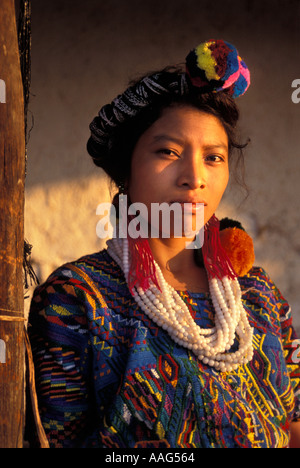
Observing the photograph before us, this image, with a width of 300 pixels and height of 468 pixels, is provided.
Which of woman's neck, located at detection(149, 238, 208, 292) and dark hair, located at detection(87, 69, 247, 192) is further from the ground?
dark hair, located at detection(87, 69, 247, 192)

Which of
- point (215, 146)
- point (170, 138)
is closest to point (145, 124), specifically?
point (170, 138)

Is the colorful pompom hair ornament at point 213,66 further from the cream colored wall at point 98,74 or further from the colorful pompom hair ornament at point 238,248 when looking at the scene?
the cream colored wall at point 98,74

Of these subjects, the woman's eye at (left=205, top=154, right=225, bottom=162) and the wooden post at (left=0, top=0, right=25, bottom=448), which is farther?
the woman's eye at (left=205, top=154, right=225, bottom=162)

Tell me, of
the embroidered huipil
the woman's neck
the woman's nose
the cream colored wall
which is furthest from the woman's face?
the cream colored wall

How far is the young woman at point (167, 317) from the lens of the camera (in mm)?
1540

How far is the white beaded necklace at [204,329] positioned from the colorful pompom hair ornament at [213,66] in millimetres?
560

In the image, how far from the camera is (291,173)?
3162mm

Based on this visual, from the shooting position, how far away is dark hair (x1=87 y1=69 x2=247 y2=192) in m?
1.74

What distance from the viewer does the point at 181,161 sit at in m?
1.66

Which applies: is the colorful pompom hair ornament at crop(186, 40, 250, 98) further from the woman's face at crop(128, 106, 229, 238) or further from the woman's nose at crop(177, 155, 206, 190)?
the woman's nose at crop(177, 155, 206, 190)

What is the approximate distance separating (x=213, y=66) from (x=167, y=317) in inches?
29.9

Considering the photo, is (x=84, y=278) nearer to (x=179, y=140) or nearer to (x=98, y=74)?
(x=179, y=140)

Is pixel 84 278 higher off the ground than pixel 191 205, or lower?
lower
